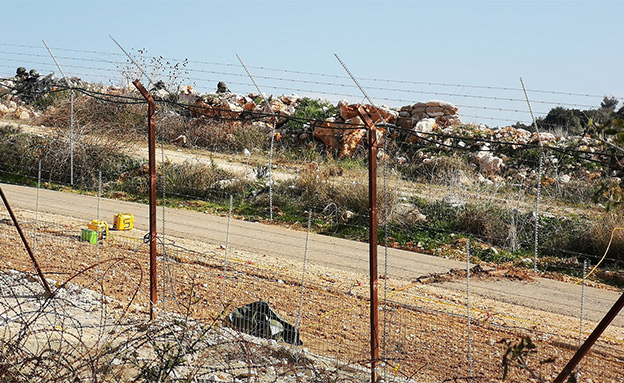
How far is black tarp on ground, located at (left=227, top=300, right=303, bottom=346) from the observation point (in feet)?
24.6

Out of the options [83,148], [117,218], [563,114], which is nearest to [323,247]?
[117,218]

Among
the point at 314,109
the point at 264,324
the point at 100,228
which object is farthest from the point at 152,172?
the point at 314,109

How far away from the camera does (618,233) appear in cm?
1341

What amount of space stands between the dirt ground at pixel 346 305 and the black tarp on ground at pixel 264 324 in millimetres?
267

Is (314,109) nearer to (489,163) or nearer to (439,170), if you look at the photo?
(489,163)

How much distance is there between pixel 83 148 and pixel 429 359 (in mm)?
14261

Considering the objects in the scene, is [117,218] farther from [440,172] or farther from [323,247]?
[440,172]

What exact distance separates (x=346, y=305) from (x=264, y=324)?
1861mm

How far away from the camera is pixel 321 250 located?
1299cm

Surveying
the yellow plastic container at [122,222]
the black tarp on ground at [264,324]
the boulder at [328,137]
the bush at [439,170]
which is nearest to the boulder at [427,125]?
the boulder at [328,137]

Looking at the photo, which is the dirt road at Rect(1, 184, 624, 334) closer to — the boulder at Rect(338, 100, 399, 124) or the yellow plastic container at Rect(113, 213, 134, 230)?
the yellow plastic container at Rect(113, 213, 134, 230)

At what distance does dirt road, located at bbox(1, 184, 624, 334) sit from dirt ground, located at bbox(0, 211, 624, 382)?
38cm

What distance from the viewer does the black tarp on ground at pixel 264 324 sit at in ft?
24.6

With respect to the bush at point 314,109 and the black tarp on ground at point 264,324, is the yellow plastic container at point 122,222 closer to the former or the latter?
the black tarp on ground at point 264,324
